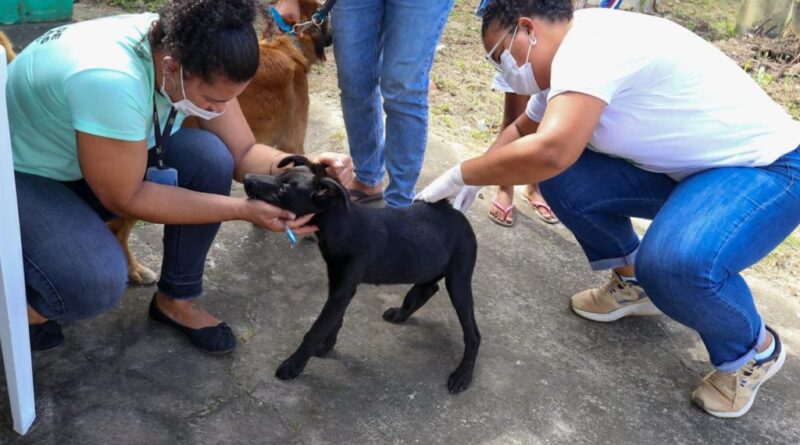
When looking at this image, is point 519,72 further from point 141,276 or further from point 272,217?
point 141,276

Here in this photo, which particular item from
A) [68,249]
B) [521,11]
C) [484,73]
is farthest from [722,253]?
[484,73]

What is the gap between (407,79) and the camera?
3627 millimetres

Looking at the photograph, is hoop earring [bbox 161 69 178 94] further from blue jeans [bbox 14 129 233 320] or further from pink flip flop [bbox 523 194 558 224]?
pink flip flop [bbox 523 194 558 224]

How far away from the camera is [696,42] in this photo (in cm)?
296

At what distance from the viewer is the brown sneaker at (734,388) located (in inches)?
120

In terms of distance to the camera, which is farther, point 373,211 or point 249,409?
point 373,211

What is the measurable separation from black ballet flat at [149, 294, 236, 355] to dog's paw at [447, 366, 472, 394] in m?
0.88

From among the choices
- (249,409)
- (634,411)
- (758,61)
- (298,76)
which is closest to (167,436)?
(249,409)

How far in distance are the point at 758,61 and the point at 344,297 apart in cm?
633

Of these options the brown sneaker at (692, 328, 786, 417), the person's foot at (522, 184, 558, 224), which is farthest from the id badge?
the person's foot at (522, 184, 558, 224)

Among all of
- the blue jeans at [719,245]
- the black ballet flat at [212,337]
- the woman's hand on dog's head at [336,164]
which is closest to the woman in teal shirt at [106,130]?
the woman's hand on dog's head at [336,164]

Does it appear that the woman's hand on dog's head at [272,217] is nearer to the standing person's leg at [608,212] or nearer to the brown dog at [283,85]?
the brown dog at [283,85]

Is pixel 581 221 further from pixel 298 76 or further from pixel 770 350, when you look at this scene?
pixel 298 76

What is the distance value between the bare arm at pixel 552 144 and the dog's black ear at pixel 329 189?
0.55 metres
